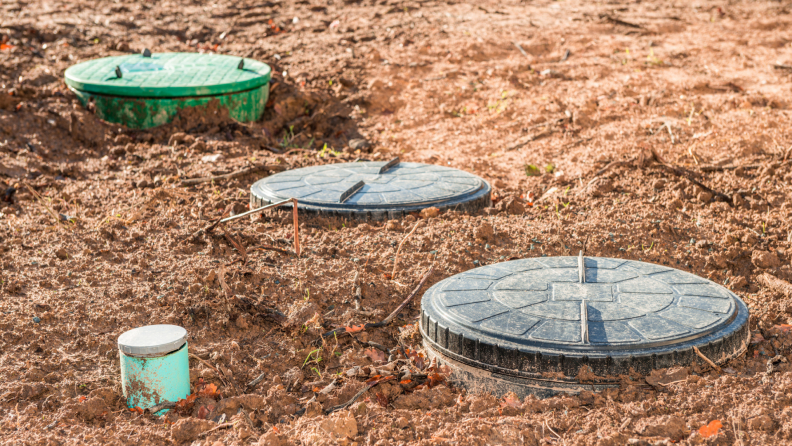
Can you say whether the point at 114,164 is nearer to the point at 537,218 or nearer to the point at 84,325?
the point at 84,325

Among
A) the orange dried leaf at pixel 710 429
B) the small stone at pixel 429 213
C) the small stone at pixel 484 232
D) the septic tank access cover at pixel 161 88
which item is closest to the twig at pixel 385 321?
the small stone at pixel 484 232

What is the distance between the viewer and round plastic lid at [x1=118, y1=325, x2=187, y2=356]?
245cm

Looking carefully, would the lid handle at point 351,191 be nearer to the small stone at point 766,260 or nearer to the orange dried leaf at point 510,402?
the orange dried leaf at point 510,402

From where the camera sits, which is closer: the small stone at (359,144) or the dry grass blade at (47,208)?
the dry grass blade at (47,208)

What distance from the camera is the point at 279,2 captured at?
10.2 m

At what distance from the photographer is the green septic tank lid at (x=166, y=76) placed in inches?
238

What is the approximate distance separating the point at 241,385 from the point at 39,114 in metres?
4.59

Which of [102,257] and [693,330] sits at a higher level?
[693,330]

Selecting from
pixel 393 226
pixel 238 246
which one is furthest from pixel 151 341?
pixel 393 226

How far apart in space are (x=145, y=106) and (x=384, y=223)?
9.94 feet

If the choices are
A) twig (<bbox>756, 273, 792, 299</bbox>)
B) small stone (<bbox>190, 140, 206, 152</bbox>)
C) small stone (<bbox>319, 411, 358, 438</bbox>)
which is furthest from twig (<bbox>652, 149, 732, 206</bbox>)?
small stone (<bbox>190, 140, 206, 152</bbox>)

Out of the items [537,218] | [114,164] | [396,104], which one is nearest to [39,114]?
[114,164]

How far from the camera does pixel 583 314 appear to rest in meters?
2.53

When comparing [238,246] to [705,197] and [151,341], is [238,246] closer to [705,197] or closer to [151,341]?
[151,341]
